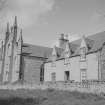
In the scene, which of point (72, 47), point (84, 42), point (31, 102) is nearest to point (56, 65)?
point (72, 47)

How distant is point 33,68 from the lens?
45531 mm

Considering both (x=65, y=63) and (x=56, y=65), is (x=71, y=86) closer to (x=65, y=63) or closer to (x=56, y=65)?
(x=65, y=63)

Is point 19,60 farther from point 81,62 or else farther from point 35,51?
point 81,62

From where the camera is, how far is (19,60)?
43.8 meters

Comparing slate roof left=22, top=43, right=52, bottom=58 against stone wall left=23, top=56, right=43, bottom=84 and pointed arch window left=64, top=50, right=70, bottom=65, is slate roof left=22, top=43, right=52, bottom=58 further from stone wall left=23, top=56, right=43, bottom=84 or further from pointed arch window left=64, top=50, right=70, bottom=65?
pointed arch window left=64, top=50, right=70, bottom=65

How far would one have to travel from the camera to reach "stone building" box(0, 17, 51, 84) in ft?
145

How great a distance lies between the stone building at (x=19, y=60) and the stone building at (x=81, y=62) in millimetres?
3769

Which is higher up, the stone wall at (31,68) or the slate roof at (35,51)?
the slate roof at (35,51)

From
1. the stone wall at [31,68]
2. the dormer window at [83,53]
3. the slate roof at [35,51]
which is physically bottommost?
the stone wall at [31,68]

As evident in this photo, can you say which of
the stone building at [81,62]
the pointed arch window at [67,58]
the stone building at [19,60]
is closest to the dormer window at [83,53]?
the stone building at [81,62]

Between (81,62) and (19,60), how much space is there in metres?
17.9

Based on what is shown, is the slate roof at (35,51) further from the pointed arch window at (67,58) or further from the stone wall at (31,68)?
the pointed arch window at (67,58)

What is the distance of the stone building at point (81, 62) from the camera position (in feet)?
94.0

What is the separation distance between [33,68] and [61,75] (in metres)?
10.2
